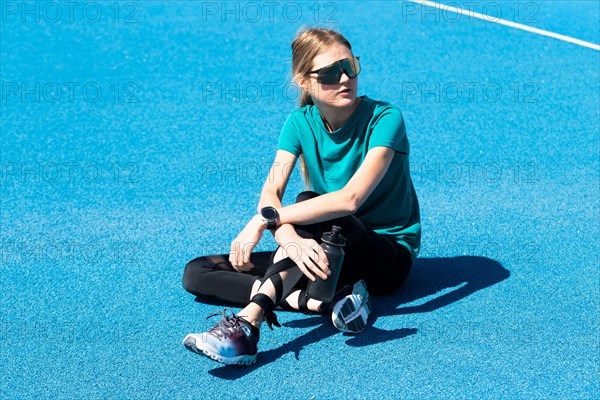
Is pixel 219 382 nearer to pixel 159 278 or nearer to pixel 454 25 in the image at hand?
pixel 159 278

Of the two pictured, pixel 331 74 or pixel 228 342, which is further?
pixel 331 74

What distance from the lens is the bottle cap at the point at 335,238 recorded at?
4316 millimetres

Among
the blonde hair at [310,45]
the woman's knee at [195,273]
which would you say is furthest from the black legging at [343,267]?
the blonde hair at [310,45]

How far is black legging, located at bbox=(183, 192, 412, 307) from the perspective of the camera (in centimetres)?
462

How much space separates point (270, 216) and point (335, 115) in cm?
68

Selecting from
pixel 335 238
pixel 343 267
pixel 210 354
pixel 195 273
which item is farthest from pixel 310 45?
pixel 210 354

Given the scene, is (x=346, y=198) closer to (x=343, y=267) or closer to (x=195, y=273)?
(x=343, y=267)

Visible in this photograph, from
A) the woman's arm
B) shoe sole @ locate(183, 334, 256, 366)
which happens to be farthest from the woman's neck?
shoe sole @ locate(183, 334, 256, 366)

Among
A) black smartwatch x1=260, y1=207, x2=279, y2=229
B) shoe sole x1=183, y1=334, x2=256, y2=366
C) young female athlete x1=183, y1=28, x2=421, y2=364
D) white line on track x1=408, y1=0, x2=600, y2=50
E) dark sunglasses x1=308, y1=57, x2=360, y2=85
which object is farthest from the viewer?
white line on track x1=408, y1=0, x2=600, y2=50

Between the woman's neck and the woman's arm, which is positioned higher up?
the woman's neck

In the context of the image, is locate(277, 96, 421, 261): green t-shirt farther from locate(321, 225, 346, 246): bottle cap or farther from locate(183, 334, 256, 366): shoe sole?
locate(183, 334, 256, 366): shoe sole

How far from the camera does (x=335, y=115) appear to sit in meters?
4.75

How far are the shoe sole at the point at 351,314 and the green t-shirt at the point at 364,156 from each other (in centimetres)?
49

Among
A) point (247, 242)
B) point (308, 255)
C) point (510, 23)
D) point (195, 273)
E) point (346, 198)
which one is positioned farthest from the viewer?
point (510, 23)
